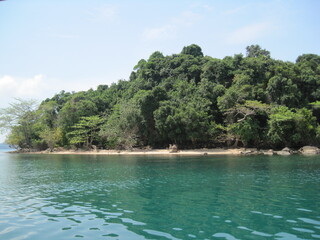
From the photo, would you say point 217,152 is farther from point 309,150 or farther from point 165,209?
point 165,209

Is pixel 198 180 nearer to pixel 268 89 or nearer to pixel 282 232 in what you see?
pixel 282 232

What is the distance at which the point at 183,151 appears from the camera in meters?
47.8

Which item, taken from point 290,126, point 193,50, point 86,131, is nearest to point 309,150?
point 290,126

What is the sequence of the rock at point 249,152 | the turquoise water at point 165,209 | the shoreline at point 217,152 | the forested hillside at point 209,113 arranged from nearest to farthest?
1. the turquoise water at point 165,209
2. the shoreline at point 217,152
3. the rock at point 249,152
4. the forested hillside at point 209,113

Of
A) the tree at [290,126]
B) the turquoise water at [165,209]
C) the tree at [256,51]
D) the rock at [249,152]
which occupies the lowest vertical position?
the turquoise water at [165,209]

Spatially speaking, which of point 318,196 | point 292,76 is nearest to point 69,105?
point 292,76

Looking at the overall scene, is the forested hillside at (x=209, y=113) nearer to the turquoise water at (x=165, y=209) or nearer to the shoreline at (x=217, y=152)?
the shoreline at (x=217, y=152)

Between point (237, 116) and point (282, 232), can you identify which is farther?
point (237, 116)

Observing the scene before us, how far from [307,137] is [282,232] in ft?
137

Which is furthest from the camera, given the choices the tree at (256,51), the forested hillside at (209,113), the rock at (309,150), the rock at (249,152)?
the tree at (256,51)

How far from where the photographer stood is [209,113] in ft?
166

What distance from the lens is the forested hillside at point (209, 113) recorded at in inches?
1752

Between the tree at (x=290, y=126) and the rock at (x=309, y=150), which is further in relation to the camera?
the tree at (x=290, y=126)

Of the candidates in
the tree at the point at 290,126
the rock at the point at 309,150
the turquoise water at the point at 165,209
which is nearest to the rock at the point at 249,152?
the tree at the point at 290,126
